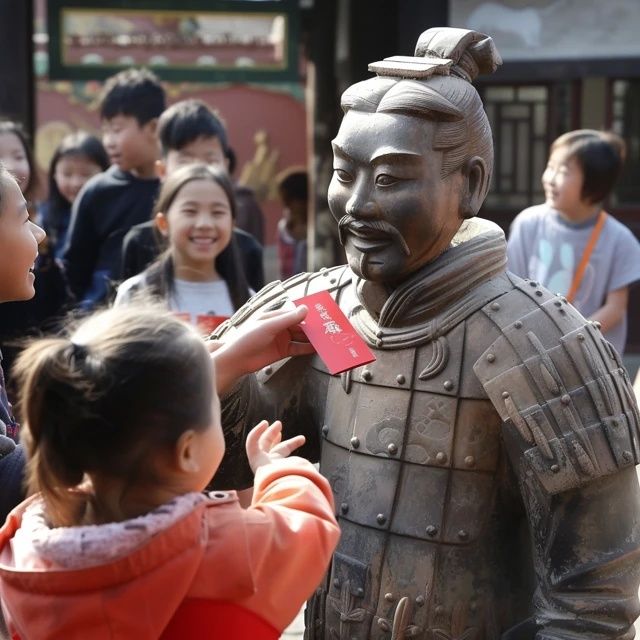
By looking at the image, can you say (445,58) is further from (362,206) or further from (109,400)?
(109,400)

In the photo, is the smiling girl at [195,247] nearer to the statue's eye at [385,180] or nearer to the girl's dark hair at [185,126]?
the girl's dark hair at [185,126]

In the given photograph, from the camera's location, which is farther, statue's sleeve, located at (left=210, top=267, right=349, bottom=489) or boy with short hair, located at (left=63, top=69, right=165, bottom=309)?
boy with short hair, located at (left=63, top=69, right=165, bottom=309)

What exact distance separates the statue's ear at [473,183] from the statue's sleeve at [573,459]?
0.22 metres

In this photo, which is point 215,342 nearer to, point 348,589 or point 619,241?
point 348,589

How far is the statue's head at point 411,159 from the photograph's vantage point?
91.1 inches

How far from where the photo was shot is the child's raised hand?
2.13 m

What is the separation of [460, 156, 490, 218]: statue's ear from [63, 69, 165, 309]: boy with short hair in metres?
2.66

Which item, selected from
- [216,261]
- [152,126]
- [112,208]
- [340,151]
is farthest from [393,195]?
[152,126]

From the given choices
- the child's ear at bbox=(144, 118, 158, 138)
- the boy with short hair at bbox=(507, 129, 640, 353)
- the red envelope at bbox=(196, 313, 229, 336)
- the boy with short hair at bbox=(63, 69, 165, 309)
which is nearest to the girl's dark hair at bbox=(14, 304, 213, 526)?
the red envelope at bbox=(196, 313, 229, 336)

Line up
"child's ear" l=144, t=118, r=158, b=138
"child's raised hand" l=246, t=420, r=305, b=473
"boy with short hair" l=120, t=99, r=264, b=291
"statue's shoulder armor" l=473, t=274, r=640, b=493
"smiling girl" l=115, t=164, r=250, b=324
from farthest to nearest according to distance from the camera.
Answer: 1. "child's ear" l=144, t=118, r=158, b=138
2. "boy with short hair" l=120, t=99, r=264, b=291
3. "smiling girl" l=115, t=164, r=250, b=324
4. "statue's shoulder armor" l=473, t=274, r=640, b=493
5. "child's raised hand" l=246, t=420, r=305, b=473

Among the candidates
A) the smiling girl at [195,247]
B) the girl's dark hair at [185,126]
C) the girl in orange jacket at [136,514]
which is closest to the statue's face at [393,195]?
the girl in orange jacket at [136,514]

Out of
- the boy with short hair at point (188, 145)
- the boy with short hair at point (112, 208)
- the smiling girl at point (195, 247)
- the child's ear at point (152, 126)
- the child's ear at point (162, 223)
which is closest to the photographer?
the smiling girl at point (195, 247)

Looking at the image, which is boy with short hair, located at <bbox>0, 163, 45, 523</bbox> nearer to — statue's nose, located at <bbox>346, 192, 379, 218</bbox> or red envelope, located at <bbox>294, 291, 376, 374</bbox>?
red envelope, located at <bbox>294, 291, 376, 374</bbox>

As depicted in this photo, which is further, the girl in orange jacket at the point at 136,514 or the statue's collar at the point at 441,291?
the statue's collar at the point at 441,291
